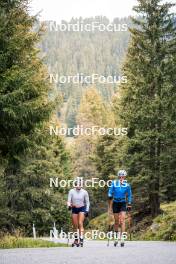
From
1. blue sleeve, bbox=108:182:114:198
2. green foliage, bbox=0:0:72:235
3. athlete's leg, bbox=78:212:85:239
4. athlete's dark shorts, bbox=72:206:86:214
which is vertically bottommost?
athlete's leg, bbox=78:212:85:239

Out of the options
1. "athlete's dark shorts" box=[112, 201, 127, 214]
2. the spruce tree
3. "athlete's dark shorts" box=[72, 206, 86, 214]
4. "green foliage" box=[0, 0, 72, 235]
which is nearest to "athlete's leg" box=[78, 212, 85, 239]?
"athlete's dark shorts" box=[72, 206, 86, 214]

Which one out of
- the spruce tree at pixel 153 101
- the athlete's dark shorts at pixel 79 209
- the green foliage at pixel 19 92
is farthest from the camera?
the spruce tree at pixel 153 101

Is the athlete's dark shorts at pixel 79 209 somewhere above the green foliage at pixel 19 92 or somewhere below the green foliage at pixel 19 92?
below

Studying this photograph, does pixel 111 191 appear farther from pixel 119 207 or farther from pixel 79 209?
pixel 79 209

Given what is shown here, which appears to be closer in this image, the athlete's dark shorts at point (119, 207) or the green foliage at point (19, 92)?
the athlete's dark shorts at point (119, 207)

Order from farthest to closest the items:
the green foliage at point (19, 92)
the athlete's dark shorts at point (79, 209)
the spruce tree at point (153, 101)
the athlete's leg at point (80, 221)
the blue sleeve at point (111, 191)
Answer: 1. the spruce tree at point (153, 101)
2. the green foliage at point (19, 92)
3. the athlete's dark shorts at point (79, 209)
4. the athlete's leg at point (80, 221)
5. the blue sleeve at point (111, 191)

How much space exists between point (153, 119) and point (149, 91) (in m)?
1.87

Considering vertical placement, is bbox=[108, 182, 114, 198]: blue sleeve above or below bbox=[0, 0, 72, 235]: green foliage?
below

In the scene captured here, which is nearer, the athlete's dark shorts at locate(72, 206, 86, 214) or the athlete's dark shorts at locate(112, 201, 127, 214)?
the athlete's dark shorts at locate(112, 201, 127, 214)

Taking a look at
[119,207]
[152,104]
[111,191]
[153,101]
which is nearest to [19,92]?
[111,191]

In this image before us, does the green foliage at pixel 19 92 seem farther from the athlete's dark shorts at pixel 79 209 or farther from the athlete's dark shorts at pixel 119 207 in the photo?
the athlete's dark shorts at pixel 119 207

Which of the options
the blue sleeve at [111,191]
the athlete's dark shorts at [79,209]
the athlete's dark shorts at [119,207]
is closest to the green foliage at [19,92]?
the athlete's dark shorts at [79,209]

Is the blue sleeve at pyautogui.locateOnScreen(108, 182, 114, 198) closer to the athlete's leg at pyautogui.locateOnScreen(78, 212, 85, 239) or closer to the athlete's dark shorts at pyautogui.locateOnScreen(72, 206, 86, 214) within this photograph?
the athlete's dark shorts at pyautogui.locateOnScreen(72, 206, 86, 214)

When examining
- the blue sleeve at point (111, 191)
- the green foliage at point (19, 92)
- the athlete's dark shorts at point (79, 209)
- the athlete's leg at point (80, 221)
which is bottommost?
the athlete's leg at point (80, 221)
